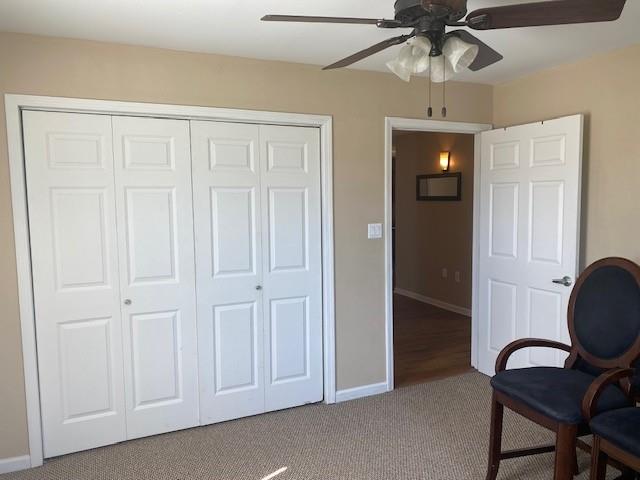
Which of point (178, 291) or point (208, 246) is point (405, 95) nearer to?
point (208, 246)

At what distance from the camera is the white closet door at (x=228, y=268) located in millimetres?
2891

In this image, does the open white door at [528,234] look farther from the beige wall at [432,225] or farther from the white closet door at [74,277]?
the white closet door at [74,277]

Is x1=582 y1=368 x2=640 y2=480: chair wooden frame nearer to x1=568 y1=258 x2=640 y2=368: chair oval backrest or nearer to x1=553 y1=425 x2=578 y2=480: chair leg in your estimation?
x1=553 y1=425 x2=578 y2=480: chair leg

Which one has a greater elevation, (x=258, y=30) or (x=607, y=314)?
(x=258, y=30)

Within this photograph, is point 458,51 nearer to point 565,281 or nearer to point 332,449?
point 565,281

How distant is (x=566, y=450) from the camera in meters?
1.93

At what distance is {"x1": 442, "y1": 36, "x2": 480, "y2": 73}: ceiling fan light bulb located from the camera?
1.72 m

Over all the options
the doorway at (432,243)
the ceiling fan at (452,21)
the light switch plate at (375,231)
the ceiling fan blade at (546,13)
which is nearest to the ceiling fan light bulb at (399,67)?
the ceiling fan at (452,21)

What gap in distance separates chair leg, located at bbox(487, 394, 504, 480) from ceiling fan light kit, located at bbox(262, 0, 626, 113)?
5.08ft

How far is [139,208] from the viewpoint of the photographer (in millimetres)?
2740

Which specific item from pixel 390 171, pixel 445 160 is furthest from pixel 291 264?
pixel 445 160

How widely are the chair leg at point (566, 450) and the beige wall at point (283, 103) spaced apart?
62.5 inches

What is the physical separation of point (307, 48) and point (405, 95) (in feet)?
3.05

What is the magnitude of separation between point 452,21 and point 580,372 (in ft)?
5.79
